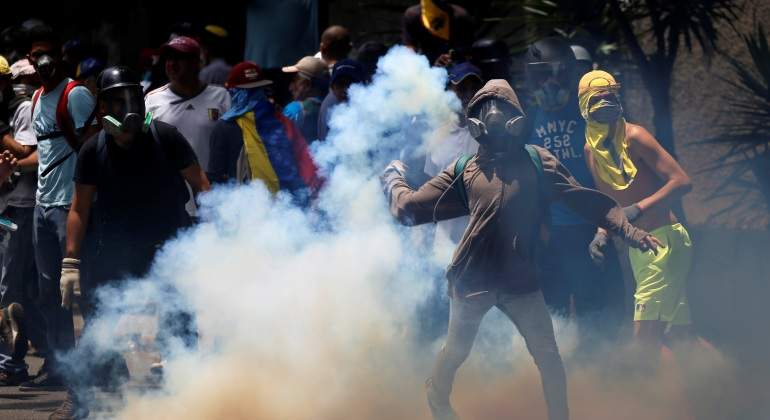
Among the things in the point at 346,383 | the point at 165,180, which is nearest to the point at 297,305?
the point at 346,383

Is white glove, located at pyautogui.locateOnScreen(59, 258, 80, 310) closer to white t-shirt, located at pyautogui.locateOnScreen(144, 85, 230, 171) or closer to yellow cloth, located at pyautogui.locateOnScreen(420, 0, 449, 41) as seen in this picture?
white t-shirt, located at pyautogui.locateOnScreen(144, 85, 230, 171)

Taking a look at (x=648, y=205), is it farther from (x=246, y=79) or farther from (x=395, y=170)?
(x=246, y=79)

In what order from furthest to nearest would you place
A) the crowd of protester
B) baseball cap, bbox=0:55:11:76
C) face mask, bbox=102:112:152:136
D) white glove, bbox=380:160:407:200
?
1. baseball cap, bbox=0:55:11:76
2. the crowd of protester
3. face mask, bbox=102:112:152:136
4. white glove, bbox=380:160:407:200

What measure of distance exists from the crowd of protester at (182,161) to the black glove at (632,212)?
11mm

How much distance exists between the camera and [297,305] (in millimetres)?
7227

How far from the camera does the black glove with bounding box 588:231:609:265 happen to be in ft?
23.6

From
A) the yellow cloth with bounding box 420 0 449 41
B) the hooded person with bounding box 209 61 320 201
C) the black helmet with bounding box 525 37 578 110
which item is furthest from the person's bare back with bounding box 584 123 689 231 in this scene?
the yellow cloth with bounding box 420 0 449 41

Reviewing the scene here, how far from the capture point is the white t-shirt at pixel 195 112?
875 centimetres

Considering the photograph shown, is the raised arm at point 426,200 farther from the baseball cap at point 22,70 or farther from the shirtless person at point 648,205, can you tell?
the baseball cap at point 22,70

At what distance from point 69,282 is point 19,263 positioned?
1.99m

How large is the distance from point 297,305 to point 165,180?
917mm

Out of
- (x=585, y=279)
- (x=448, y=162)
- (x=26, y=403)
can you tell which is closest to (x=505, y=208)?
(x=448, y=162)

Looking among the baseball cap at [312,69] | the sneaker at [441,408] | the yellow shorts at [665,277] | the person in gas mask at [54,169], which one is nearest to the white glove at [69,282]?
the person in gas mask at [54,169]

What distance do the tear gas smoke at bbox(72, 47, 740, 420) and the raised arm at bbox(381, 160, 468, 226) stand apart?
79 cm
